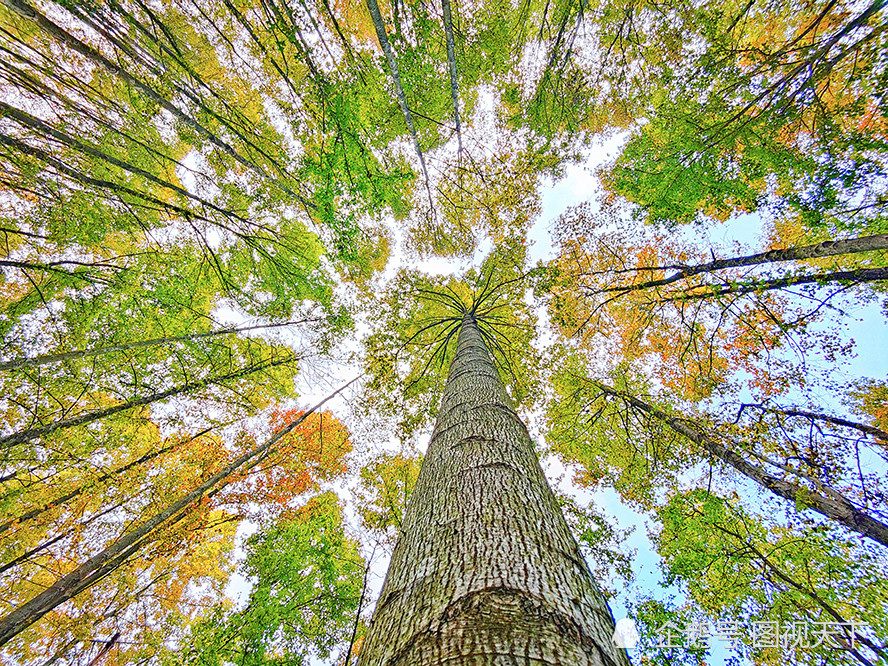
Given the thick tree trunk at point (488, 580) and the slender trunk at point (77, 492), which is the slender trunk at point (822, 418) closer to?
the thick tree trunk at point (488, 580)

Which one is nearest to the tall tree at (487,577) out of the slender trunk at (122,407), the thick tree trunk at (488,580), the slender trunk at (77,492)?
the thick tree trunk at (488,580)

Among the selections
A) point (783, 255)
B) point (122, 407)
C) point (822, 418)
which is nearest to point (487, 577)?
point (783, 255)

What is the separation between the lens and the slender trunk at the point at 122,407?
5847mm

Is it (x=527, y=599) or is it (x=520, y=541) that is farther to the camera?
(x=520, y=541)

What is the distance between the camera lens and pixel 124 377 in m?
7.13

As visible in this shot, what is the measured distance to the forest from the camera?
4.61 metres

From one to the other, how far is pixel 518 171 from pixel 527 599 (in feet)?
24.3

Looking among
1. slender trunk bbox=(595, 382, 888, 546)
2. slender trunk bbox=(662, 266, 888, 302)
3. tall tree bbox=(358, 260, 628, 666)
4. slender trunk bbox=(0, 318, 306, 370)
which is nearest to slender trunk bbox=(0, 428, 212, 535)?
slender trunk bbox=(0, 318, 306, 370)

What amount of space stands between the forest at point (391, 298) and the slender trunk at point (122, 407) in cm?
7

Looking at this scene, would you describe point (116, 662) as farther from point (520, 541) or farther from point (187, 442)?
point (520, 541)

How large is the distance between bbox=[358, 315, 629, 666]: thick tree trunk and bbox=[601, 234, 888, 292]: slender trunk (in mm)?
5264

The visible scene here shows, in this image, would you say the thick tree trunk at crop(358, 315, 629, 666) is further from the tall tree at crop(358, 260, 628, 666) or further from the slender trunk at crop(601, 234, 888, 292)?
the slender trunk at crop(601, 234, 888, 292)

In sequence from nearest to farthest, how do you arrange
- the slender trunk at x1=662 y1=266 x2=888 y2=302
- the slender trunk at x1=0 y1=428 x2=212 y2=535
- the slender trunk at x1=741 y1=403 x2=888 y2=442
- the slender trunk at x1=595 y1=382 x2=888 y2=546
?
the slender trunk at x1=595 y1=382 x2=888 y2=546, the slender trunk at x1=662 y1=266 x2=888 y2=302, the slender trunk at x1=741 y1=403 x2=888 y2=442, the slender trunk at x1=0 y1=428 x2=212 y2=535

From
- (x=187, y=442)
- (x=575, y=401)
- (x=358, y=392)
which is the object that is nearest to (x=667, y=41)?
(x=575, y=401)
